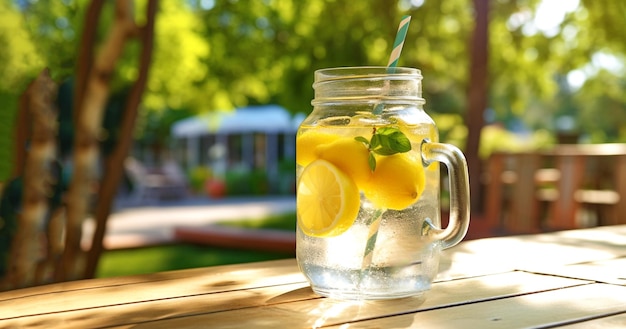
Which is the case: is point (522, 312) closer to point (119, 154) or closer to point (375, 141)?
point (375, 141)

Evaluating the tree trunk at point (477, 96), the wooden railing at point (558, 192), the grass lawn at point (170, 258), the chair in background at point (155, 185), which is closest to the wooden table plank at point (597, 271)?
the wooden railing at point (558, 192)

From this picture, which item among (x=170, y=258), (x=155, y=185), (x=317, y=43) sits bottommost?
(x=155, y=185)

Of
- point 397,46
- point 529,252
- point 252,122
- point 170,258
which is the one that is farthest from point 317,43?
point 252,122

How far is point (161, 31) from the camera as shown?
43.4ft

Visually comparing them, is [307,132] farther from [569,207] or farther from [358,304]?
[569,207]

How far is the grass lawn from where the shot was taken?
7.68 metres

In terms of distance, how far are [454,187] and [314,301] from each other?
281mm

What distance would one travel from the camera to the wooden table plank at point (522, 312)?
1.02 m

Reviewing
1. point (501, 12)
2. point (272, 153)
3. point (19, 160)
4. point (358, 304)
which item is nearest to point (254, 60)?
point (501, 12)

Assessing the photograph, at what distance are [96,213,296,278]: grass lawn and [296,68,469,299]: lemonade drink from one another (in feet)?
20.9

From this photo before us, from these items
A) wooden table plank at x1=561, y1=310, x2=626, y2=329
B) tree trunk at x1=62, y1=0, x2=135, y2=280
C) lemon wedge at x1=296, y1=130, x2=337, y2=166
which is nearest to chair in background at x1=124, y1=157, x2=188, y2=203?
tree trunk at x1=62, y1=0, x2=135, y2=280

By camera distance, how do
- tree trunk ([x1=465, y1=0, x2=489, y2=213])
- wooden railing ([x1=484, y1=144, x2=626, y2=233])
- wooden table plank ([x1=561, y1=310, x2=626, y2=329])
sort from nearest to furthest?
wooden table plank ([x1=561, y1=310, x2=626, y2=329]) → wooden railing ([x1=484, y1=144, x2=626, y2=233]) → tree trunk ([x1=465, y1=0, x2=489, y2=213])

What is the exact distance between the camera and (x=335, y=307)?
45.4 inches

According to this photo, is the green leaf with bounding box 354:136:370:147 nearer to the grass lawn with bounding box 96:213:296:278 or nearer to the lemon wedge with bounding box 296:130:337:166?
the lemon wedge with bounding box 296:130:337:166
